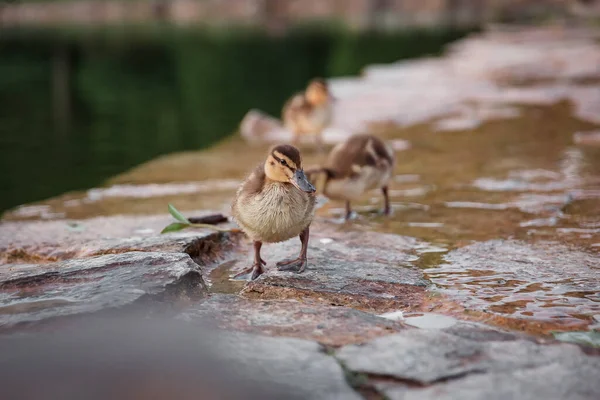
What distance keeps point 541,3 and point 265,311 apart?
45.5 metres

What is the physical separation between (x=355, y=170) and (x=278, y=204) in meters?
1.74

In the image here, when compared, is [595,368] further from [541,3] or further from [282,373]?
[541,3]

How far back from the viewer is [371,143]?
6.19m

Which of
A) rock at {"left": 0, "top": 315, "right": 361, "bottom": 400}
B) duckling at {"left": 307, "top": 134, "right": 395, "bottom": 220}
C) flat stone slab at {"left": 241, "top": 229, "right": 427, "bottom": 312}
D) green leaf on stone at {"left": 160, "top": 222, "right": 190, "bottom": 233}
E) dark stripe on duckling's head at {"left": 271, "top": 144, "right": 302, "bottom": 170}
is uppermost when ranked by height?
dark stripe on duckling's head at {"left": 271, "top": 144, "right": 302, "bottom": 170}

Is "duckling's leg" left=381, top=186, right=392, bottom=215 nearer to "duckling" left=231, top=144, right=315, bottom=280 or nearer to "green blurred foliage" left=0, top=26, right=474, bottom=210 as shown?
"duckling" left=231, top=144, right=315, bottom=280

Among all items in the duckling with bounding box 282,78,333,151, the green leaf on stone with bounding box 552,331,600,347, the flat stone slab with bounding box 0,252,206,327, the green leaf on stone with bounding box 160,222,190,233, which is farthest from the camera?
the duckling with bounding box 282,78,333,151

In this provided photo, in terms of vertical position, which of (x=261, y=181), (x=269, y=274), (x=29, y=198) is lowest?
(x=29, y=198)

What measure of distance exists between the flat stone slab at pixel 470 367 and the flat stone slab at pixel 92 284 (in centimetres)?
101

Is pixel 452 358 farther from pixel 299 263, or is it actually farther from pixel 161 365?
pixel 299 263

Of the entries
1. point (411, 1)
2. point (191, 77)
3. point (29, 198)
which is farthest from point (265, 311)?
point (411, 1)

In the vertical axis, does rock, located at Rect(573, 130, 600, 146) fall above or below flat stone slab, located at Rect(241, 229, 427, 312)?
above

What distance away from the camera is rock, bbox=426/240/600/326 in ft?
12.1

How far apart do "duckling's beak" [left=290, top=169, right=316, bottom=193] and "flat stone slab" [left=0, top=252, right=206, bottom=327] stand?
655mm

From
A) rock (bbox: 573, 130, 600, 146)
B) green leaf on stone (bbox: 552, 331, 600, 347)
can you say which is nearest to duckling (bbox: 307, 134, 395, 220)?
green leaf on stone (bbox: 552, 331, 600, 347)
